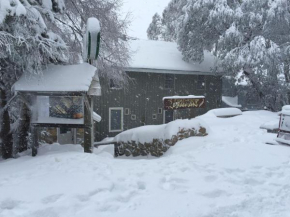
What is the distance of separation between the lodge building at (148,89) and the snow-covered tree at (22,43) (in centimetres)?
946

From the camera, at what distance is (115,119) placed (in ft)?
60.1

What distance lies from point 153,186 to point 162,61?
14.9 m

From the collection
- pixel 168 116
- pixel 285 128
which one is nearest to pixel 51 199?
pixel 285 128

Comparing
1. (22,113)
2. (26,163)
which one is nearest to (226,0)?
(22,113)

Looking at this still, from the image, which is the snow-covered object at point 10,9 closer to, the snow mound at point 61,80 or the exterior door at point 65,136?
the snow mound at point 61,80

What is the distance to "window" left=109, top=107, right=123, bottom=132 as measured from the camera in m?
18.1

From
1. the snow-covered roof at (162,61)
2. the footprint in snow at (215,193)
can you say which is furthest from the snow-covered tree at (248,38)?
the footprint in snow at (215,193)

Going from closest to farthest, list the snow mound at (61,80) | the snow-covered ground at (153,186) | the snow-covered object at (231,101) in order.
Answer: the snow-covered ground at (153,186), the snow mound at (61,80), the snow-covered object at (231,101)

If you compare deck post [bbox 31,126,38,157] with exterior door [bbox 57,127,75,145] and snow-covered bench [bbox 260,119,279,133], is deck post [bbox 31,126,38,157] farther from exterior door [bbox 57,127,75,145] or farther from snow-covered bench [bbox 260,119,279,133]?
Answer: exterior door [bbox 57,127,75,145]

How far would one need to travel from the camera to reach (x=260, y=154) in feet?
22.6

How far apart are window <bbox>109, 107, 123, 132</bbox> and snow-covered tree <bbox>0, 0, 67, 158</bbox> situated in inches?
400

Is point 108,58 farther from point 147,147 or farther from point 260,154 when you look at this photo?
point 260,154

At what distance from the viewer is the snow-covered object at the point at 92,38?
267 inches

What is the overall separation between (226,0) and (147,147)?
1230 centimetres
